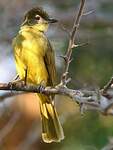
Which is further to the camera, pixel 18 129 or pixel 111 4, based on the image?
pixel 111 4

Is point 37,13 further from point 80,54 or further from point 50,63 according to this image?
point 80,54

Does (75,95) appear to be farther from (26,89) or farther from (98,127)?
(98,127)

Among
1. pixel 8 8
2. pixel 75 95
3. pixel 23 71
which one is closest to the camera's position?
pixel 75 95

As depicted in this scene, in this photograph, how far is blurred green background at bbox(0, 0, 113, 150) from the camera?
24.3 ft

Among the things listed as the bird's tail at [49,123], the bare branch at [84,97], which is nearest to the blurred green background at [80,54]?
the bird's tail at [49,123]

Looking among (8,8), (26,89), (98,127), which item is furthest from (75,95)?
(8,8)

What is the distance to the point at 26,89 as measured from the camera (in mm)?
4434

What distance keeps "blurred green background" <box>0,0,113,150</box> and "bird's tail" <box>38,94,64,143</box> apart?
1012 millimetres

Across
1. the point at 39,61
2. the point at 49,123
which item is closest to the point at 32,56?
the point at 39,61

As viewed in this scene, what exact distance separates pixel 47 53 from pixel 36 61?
11 centimetres

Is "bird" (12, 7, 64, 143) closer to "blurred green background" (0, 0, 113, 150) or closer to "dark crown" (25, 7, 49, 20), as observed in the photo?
"dark crown" (25, 7, 49, 20)

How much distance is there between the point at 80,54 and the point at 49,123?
2757mm

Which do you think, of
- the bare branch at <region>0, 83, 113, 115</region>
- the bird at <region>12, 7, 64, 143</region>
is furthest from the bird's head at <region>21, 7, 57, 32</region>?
the bare branch at <region>0, 83, 113, 115</region>

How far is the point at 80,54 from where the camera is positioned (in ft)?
26.7
